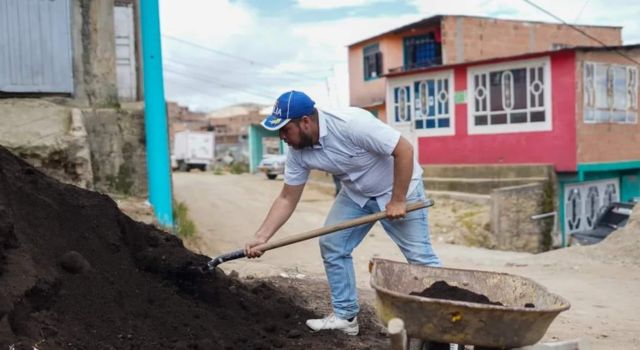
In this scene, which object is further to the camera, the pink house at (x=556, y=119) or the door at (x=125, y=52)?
the pink house at (x=556, y=119)

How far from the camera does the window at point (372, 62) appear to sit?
94.0 ft

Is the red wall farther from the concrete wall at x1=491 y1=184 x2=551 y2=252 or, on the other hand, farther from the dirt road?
the dirt road

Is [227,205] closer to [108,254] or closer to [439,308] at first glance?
[108,254]

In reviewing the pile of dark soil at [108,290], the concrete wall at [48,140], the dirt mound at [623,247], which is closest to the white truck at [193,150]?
the dirt mound at [623,247]

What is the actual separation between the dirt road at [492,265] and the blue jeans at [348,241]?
1.65m

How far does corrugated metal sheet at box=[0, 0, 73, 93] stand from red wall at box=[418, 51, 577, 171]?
12.8 m

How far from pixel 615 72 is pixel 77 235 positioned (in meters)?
16.9

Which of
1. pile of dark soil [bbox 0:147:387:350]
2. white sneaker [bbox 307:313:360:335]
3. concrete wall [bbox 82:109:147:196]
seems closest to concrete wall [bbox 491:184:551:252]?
concrete wall [bbox 82:109:147:196]

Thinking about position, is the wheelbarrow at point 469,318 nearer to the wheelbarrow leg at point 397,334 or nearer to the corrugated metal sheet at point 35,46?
the wheelbarrow leg at point 397,334

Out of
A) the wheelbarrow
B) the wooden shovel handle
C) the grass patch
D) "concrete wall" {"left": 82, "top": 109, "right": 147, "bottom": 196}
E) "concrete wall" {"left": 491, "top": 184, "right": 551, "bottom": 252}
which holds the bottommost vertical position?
"concrete wall" {"left": 491, "top": 184, "right": 551, "bottom": 252}

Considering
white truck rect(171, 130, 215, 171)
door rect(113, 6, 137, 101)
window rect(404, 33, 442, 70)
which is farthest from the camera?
white truck rect(171, 130, 215, 171)

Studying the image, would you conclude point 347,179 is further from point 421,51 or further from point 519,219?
point 421,51

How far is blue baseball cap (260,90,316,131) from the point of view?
404 cm

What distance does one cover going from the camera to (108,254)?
14.6 feet
